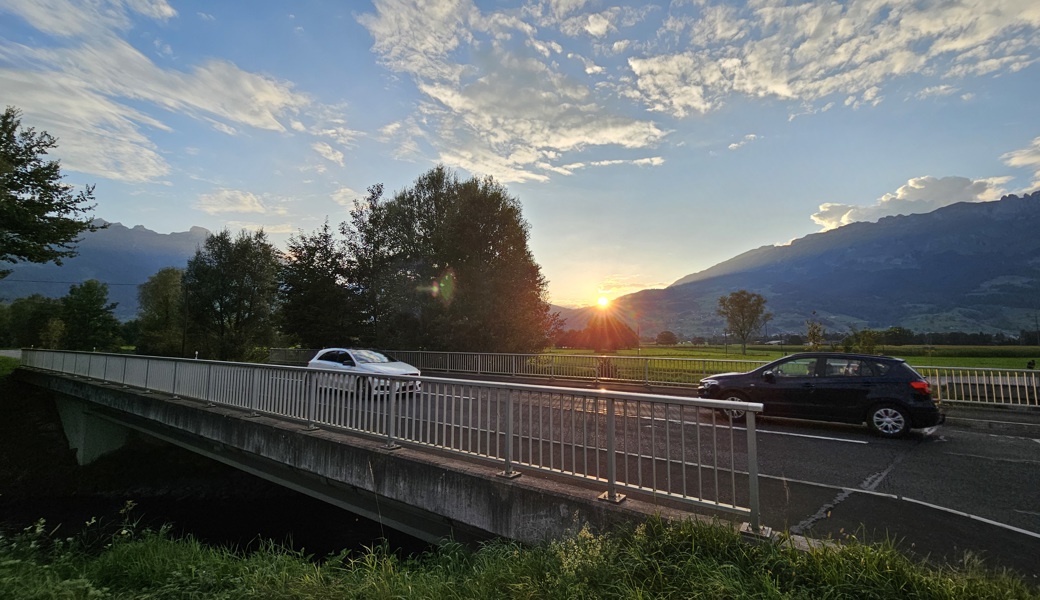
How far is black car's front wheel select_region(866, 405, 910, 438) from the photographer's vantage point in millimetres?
8156

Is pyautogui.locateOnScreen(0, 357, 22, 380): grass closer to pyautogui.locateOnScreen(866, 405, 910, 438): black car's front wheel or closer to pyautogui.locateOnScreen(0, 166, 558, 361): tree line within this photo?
pyautogui.locateOnScreen(0, 166, 558, 361): tree line

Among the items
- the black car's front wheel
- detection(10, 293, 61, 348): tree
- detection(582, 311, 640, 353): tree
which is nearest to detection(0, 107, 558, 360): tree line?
detection(10, 293, 61, 348): tree

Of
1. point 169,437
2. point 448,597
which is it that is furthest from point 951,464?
point 169,437

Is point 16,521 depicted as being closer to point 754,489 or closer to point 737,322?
point 754,489

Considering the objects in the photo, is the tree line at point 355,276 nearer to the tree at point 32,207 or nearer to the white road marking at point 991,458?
the tree at point 32,207

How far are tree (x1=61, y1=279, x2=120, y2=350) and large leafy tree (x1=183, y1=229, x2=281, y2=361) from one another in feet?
71.6

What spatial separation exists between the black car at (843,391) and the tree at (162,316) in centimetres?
4215

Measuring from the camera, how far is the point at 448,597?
145 inches

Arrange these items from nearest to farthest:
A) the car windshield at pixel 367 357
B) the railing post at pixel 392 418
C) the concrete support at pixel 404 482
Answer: the concrete support at pixel 404 482 → the railing post at pixel 392 418 → the car windshield at pixel 367 357

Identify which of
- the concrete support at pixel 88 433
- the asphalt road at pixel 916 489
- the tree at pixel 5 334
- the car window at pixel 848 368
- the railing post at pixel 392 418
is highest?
the tree at pixel 5 334

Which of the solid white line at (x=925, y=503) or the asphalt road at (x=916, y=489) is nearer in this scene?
the asphalt road at (x=916, y=489)

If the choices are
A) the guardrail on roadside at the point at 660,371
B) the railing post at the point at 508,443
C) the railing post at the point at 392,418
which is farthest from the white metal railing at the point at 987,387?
the railing post at the point at 392,418

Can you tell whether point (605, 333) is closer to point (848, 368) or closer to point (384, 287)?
point (384, 287)

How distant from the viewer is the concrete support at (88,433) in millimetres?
16938
